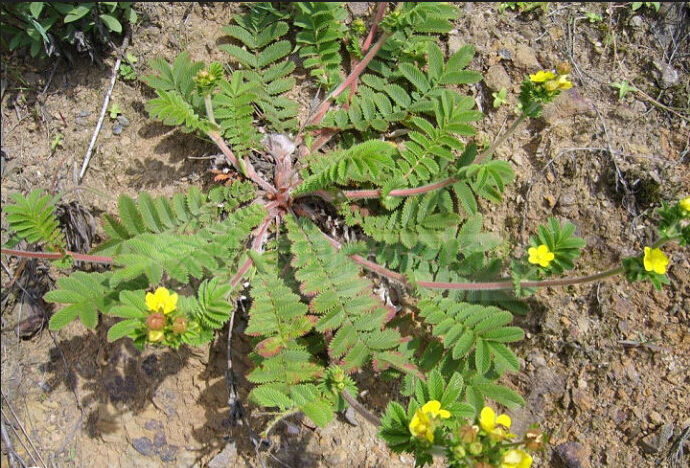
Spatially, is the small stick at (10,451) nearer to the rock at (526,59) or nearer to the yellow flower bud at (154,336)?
the yellow flower bud at (154,336)

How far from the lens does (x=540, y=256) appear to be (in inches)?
121

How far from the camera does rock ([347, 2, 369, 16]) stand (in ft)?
14.9

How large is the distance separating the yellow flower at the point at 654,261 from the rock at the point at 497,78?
2.05 meters

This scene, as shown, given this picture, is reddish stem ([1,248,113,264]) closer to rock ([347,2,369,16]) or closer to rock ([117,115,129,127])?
rock ([117,115,129,127])

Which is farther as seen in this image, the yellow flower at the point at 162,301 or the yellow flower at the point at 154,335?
the yellow flower at the point at 162,301

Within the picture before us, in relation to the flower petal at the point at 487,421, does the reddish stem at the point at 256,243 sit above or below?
below

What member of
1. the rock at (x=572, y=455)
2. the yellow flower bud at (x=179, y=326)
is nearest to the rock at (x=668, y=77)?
the rock at (x=572, y=455)

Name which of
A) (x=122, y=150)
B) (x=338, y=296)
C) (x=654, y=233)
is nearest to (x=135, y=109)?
(x=122, y=150)

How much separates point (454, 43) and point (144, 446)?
4.16m

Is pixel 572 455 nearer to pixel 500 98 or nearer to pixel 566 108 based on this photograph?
pixel 566 108

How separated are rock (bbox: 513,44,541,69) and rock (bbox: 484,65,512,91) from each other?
5.5 inches

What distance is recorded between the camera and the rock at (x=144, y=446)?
12.7 ft

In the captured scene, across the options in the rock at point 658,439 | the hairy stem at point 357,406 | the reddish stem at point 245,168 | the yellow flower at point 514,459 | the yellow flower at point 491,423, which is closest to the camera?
the yellow flower at point 514,459

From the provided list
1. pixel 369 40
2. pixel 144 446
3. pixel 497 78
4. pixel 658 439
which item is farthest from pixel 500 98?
pixel 144 446
